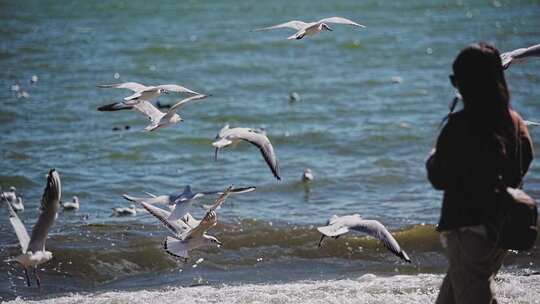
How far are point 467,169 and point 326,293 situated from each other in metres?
3.10

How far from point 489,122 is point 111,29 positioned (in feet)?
83.3

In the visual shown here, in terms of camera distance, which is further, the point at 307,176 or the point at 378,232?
the point at 307,176

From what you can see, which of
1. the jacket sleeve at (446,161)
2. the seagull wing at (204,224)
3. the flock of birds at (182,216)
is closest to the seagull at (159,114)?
the flock of birds at (182,216)

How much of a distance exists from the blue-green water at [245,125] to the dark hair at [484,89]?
3891 mm

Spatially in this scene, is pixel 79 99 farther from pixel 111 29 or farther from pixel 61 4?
pixel 61 4

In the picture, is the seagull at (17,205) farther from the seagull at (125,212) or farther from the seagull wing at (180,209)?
the seagull wing at (180,209)

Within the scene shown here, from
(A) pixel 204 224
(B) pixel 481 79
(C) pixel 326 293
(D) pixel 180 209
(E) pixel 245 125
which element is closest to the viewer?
(B) pixel 481 79

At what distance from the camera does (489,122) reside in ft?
13.7

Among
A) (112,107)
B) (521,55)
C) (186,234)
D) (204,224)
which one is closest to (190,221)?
(186,234)

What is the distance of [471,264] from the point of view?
430cm

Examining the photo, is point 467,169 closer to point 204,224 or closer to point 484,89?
point 484,89

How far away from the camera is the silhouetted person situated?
4.17 m

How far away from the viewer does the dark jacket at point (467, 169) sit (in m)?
4.17

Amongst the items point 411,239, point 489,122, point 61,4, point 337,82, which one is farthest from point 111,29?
point 489,122
